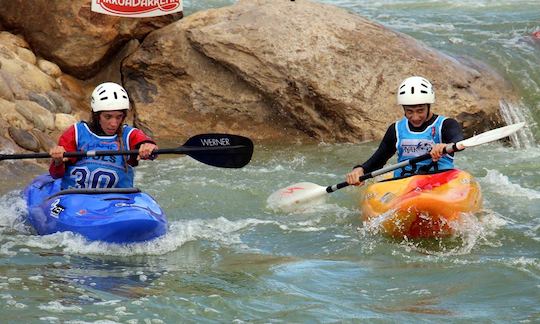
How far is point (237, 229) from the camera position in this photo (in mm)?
8156

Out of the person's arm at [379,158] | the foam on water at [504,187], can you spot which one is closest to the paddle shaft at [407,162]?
the person's arm at [379,158]

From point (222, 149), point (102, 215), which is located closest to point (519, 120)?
→ point (222, 149)

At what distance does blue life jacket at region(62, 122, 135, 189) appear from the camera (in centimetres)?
A: 780

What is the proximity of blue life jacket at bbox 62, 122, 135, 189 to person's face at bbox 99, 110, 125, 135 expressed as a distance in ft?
0.17

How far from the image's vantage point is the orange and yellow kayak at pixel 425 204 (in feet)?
25.0

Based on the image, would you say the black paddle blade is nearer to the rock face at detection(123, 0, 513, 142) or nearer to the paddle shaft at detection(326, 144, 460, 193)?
the paddle shaft at detection(326, 144, 460, 193)

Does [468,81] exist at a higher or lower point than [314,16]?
lower

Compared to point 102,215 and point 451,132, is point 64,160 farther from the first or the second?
point 451,132

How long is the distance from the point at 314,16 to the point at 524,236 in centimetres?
516

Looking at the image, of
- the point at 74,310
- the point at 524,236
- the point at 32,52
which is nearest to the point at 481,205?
the point at 524,236

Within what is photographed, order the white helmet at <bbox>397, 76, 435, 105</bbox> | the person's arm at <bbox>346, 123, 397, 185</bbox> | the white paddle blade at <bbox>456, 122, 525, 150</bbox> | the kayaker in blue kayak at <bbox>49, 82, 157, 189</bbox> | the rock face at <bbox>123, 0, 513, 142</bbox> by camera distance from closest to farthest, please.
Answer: the kayaker in blue kayak at <bbox>49, 82, 157, 189</bbox> < the white paddle blade at <bbox>456, 122, 525, 150</bbox> < the white helmet at <bbox>397, 76, 435, 105</bbox> < the person's arm at <bbox>346, 123, 397, 185</bbox> < the rock face at <bbox>123, 0, 513, 142</bbox>

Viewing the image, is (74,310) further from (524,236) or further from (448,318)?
(524,236)

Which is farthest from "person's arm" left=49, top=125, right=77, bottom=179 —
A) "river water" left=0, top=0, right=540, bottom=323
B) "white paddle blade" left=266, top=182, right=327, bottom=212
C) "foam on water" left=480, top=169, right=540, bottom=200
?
"foam on water" left=480, top=169, right=540, bottom=200

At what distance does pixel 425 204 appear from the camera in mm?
7574
